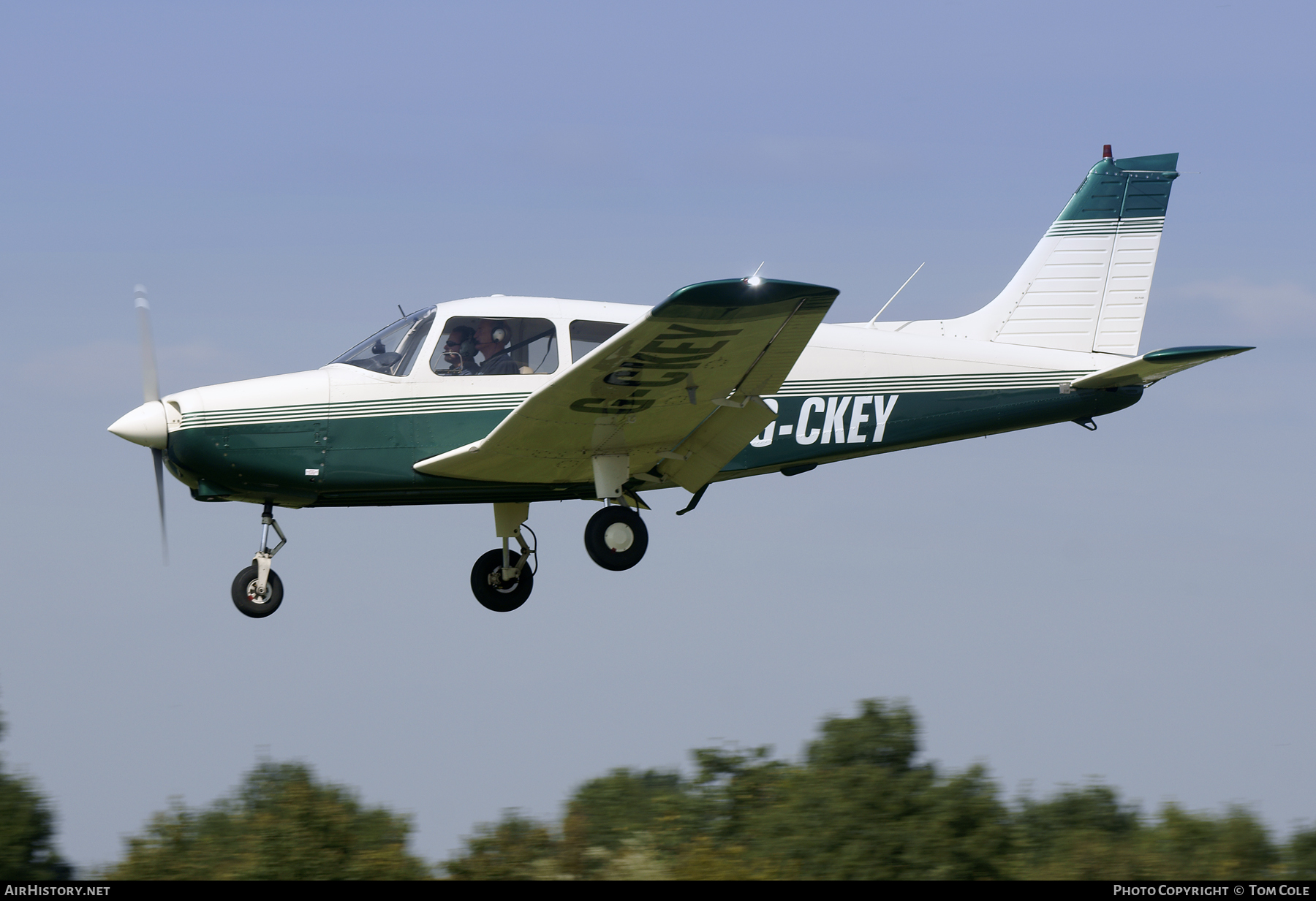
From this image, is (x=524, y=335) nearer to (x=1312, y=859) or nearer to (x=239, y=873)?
(x=239, y=873)

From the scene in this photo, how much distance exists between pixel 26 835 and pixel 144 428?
1135cm

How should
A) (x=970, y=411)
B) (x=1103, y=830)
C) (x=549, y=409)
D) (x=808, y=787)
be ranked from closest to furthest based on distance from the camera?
(x=549, y=409) < (x=970, y=411) < (x=808, y=787) < (x=1103, y=830)

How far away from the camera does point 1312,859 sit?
48.5ft

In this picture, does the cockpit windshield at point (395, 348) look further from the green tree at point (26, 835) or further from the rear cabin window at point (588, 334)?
the green tree at point (26, 835)

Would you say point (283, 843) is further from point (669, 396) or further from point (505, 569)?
point (669, 396)

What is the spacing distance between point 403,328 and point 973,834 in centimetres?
1054

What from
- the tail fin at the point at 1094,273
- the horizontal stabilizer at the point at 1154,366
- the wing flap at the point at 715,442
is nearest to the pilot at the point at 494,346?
the wing flap at the point at 715,442

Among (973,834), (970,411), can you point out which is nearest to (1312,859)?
(973,834)

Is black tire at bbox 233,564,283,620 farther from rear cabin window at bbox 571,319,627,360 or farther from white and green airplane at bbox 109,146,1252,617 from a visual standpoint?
rear cabin window at bbox 571,319,627,360

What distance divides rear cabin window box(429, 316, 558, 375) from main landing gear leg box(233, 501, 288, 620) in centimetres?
206

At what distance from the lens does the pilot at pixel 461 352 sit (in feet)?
35.4

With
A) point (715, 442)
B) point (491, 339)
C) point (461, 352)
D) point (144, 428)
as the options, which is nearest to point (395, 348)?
point (461, 352)

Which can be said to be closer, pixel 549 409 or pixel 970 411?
pixel 549 409

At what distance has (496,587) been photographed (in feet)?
40.2
